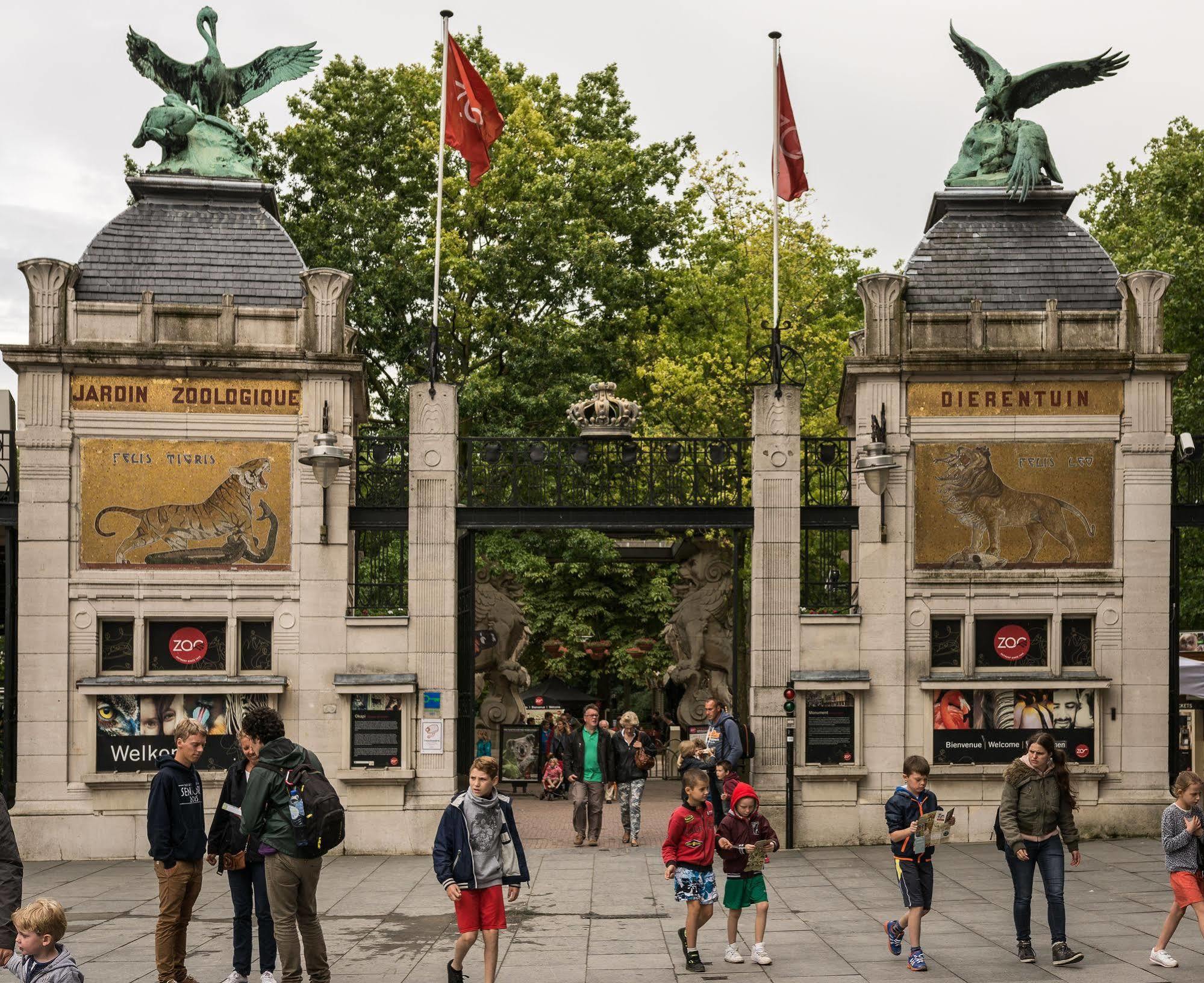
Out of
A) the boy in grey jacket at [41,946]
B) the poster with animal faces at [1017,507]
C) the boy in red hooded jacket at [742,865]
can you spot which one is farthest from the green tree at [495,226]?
the boy in grey jacket at [41,946]

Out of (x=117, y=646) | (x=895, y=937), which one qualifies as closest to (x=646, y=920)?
(x=895, y=937)

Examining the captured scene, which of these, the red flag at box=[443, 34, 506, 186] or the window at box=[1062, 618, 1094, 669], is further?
the red flag at box=[443, 34, 506, 186]

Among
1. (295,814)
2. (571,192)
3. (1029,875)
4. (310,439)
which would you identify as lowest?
(1029,875)

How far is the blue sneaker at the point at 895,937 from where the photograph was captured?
39.8 ft

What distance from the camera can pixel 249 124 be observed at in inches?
1433

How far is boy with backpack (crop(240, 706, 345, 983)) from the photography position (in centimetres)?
1040

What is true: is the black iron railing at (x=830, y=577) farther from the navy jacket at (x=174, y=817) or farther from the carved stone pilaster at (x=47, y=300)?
the carved stone pilaster at (x=47, y=300)

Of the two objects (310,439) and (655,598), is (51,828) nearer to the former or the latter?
(310,439)

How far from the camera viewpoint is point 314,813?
10.4m

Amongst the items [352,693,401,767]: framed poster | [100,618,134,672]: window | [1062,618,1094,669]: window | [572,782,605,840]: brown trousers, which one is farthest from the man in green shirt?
[1062,618,1094,669]: window

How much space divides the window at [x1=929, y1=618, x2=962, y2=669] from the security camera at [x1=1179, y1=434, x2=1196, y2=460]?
149 inches

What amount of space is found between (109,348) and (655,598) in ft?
59.5

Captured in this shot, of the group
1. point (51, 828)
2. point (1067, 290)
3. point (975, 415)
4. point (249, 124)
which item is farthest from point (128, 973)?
point (249, 124)

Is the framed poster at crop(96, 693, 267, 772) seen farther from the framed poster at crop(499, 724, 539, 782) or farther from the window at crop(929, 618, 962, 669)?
the framed poster at crop(499, 724, 539, 782)
